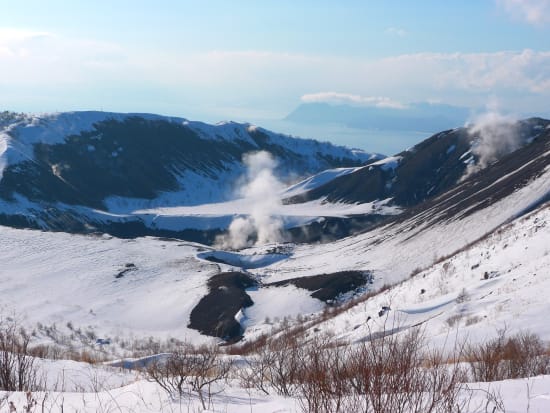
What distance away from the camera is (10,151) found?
104625 mm

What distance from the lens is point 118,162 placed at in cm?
13100

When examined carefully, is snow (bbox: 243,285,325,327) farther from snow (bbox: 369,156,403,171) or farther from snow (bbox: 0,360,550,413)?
snow (bbox: 369,156,403,171)

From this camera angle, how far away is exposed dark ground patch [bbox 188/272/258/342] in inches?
1463

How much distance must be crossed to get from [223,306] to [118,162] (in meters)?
97.7

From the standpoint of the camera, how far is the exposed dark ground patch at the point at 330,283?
136 feet

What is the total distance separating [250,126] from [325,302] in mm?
134791

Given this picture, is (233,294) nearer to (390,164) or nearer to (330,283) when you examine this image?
(330,283)

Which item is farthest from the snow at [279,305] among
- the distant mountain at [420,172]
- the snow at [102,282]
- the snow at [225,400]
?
the distant mountain at [420,172]

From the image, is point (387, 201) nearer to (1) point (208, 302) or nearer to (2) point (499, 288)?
(1) point (208, 302)

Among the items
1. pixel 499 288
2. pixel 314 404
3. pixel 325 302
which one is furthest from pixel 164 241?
pixel 314 404

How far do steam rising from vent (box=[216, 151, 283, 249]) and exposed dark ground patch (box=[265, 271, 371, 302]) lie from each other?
36.7 metres

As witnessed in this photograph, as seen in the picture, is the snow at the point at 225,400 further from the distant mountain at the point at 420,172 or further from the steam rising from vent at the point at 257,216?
the distant mountain at the point at 420,172

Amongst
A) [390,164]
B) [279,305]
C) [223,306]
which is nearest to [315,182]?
[390,164]

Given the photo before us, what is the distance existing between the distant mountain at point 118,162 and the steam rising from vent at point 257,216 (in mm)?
4816
